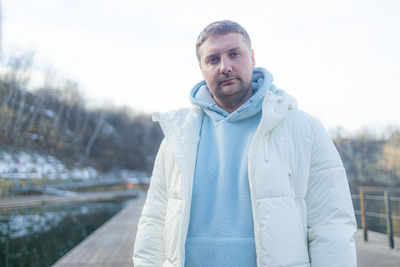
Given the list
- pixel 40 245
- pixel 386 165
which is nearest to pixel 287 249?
pixel 40 245

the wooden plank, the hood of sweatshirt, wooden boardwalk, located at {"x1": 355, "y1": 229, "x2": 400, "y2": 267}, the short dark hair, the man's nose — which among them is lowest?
the wooden plank

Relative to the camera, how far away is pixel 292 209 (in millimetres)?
1096

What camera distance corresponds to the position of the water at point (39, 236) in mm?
5383

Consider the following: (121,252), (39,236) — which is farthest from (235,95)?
(39,236)

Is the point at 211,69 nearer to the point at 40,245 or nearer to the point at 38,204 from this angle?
the point at 40,245

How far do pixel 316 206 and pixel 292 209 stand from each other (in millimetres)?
97

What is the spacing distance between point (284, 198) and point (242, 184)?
158 millimetres

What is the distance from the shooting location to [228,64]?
124cm

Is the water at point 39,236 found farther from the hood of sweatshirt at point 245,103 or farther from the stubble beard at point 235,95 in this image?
the stubble beard at point 235,95

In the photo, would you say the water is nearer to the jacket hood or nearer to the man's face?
the jacket hood

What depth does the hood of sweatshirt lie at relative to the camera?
1.26 m

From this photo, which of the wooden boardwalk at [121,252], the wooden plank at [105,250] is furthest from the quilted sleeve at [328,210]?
the wooden plank at [105,250]

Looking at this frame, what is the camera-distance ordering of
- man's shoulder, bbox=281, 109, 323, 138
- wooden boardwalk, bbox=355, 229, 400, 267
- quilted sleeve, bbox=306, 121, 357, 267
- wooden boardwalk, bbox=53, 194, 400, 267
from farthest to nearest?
wooden boardwalk, bbox=53, 194, 400, 267
wooden boardwalk, bbox=355, 229, 400, 267
man's shoulder, bbox=281, 109, 323, 138
quilted sleeve, bbox=306, 121, 357, 267

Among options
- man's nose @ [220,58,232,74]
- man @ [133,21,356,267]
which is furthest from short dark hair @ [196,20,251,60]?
man's nose @ [220,58,232,74]
